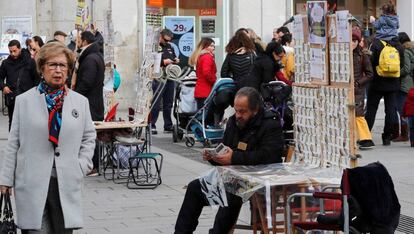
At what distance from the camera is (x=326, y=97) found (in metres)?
8.00

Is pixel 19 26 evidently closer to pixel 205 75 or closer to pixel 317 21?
pixel 205 75

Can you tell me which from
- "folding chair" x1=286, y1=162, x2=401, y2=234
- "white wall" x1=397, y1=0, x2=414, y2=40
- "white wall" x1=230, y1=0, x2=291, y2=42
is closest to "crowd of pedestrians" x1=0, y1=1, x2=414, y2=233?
"folding chair" x1=286, y1=162, x2=401, y2=234

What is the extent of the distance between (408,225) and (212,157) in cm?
228

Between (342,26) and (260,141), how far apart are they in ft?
3.62

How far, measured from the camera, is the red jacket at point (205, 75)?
625 inches

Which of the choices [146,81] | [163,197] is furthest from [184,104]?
[163,197]

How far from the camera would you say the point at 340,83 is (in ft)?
25.6

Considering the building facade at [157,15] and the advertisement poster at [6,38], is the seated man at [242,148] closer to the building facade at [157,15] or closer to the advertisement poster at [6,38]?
the building facade at [157,15]

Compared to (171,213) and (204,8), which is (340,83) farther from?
(204,8)

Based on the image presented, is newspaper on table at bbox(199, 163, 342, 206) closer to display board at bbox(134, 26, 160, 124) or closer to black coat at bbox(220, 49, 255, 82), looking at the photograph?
display board at bbox(134, 26, 160, 124)

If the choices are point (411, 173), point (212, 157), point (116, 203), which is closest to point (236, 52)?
point (411, 173)

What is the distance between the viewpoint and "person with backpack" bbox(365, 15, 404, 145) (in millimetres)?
15516

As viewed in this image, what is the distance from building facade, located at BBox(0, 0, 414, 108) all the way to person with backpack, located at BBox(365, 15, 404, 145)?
624cm

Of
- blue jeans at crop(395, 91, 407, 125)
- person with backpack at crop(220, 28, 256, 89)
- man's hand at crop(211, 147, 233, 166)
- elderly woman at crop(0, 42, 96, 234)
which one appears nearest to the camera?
elderly woman at crop(0, 42, 96, 234)
